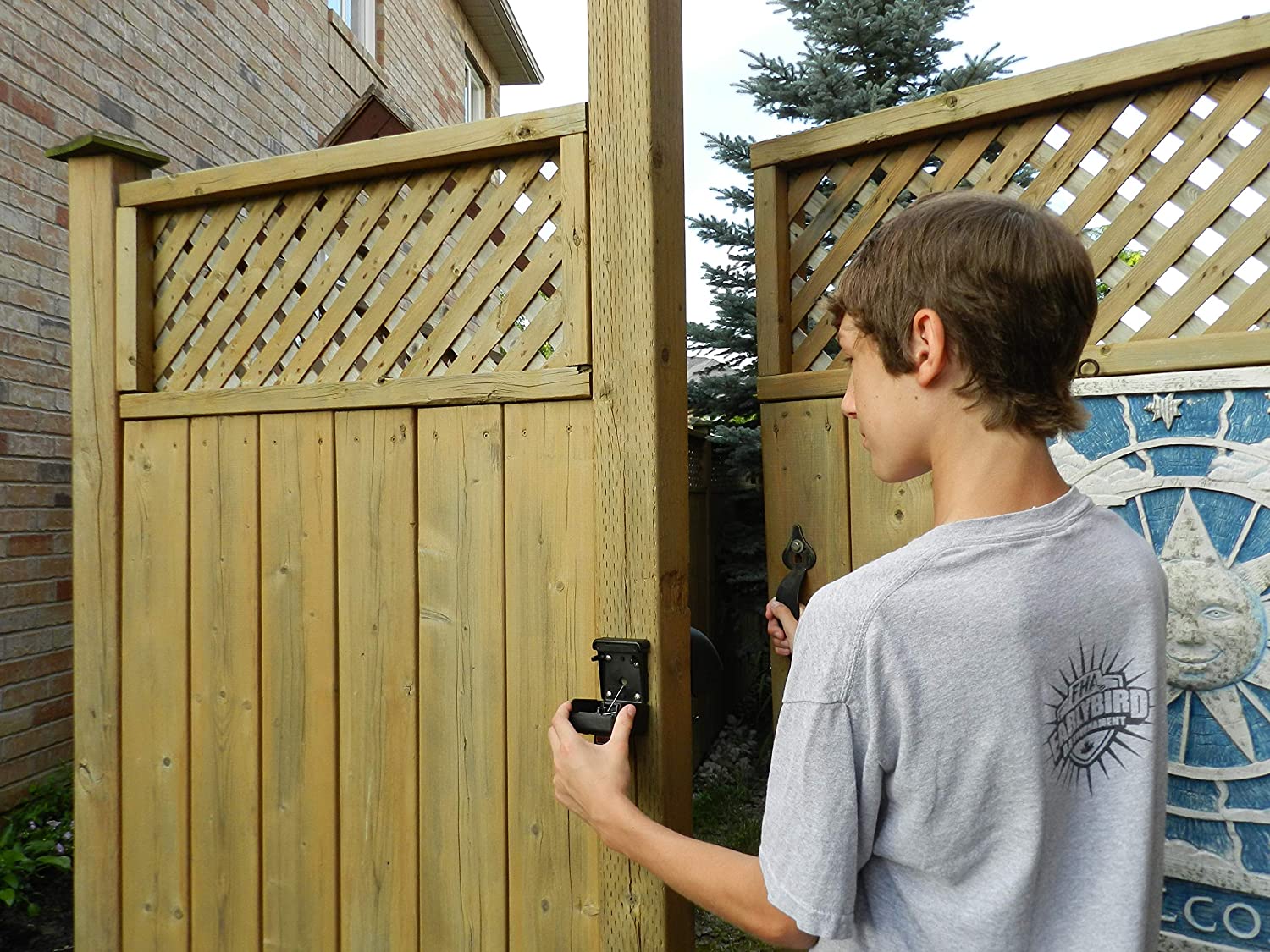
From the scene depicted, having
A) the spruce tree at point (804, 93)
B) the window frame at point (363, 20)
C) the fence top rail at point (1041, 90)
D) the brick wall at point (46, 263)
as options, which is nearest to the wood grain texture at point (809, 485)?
the fence top rail at point (1041, 90)

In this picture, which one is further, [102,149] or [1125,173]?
[102,149]

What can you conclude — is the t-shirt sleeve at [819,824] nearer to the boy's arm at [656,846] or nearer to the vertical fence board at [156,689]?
the boy's arm at [656,846]

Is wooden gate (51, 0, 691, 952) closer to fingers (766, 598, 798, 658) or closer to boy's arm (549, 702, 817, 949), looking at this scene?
fingers (766, 598, 798, 658)

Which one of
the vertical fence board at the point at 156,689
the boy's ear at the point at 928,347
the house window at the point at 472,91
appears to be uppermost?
the house window at the point at 472,91

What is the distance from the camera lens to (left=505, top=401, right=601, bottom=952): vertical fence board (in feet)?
6.07

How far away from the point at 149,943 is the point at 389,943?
0.75 metres

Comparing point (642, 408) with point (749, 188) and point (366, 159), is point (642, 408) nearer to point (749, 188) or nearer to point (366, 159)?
point (366, 159)

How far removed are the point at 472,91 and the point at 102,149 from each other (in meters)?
8.08

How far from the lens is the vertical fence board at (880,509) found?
6.36 feet

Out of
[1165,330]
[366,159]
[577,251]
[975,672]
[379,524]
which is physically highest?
[366,159]

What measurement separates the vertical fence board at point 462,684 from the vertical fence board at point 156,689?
71 cm

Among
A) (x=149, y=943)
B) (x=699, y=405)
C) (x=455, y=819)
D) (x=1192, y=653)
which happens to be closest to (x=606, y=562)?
(x=455, y=819)

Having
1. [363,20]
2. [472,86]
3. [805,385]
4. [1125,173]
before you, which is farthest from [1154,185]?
[472,86]

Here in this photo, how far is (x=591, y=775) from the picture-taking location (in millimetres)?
1366
